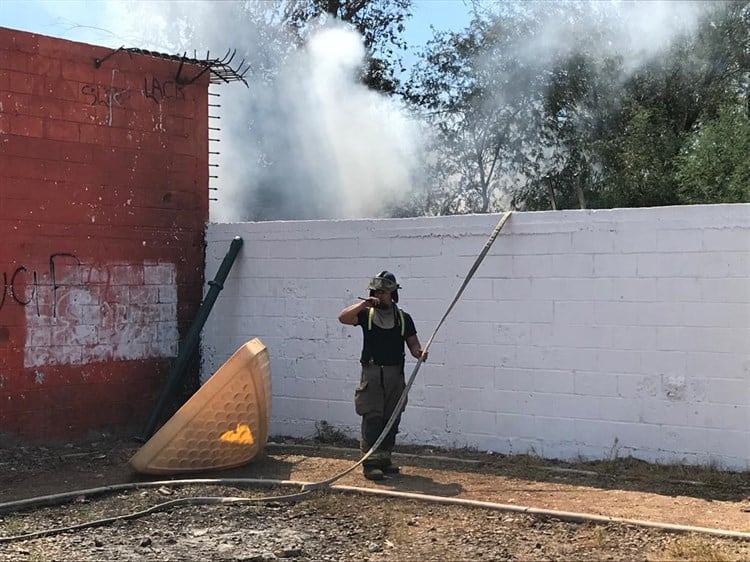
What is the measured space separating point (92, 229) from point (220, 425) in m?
2.69

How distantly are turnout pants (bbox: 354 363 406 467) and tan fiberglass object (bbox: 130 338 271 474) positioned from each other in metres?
0.99

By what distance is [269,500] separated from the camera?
6.05 m

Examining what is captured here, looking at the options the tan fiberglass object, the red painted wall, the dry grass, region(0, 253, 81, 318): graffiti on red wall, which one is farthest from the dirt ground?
region(0, 253, 81, 318): graffiti on red wall

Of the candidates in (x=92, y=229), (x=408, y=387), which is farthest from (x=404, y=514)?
(x=92, y=229)

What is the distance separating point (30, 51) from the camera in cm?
807

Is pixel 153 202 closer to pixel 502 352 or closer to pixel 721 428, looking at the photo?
pixel 502 352

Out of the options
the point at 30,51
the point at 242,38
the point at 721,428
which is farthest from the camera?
A: the point at 242,38

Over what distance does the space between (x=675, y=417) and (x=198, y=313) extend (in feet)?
15.9

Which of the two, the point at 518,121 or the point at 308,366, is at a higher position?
the point at 518,121

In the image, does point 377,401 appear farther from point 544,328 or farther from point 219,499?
point 544,328

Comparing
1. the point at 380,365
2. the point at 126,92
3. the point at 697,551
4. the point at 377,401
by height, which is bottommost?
the point at 697,551

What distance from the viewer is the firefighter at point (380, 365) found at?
6.70 metres

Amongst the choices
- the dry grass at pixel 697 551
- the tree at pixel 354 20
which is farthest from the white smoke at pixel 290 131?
the dry grass at pixel 697 551

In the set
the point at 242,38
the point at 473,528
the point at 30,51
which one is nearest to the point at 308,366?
the point at 473,528
